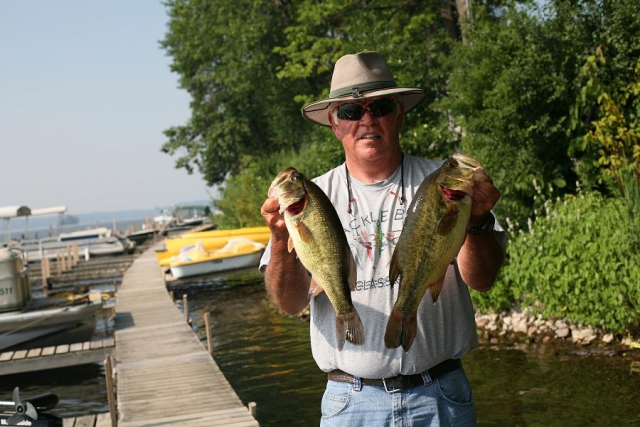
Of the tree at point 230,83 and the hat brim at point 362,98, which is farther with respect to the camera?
the tree at point 230,83

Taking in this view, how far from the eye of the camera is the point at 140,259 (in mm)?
37688

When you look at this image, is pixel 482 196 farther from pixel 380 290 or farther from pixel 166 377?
pixel 166 377

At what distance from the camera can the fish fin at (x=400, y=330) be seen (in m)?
3.24

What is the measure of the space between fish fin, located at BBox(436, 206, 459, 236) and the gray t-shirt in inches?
19.5

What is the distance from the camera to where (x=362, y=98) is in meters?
3.63

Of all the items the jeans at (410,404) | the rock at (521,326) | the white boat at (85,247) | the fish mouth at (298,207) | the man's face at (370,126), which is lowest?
the white boat at (85,247)

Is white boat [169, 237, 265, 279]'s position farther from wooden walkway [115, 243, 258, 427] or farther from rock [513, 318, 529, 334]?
rock [513, 318, 529, 334]

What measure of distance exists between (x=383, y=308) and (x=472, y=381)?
876 cm

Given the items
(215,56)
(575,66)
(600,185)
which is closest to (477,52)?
(575,66)

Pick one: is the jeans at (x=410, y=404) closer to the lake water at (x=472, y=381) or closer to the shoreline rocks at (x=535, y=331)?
the lake water at (x=472, y=381)

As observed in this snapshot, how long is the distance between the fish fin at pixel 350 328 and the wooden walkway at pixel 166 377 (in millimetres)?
6055

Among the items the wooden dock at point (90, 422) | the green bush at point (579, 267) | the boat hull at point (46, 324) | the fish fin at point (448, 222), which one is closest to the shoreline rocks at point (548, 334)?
the green bush at point (579, 267)

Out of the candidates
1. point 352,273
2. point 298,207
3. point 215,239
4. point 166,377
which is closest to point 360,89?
point 298,207

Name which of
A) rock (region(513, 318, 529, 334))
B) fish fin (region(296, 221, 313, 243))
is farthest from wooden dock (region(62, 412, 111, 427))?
fish fin (region(296, 221, 313, 243))
